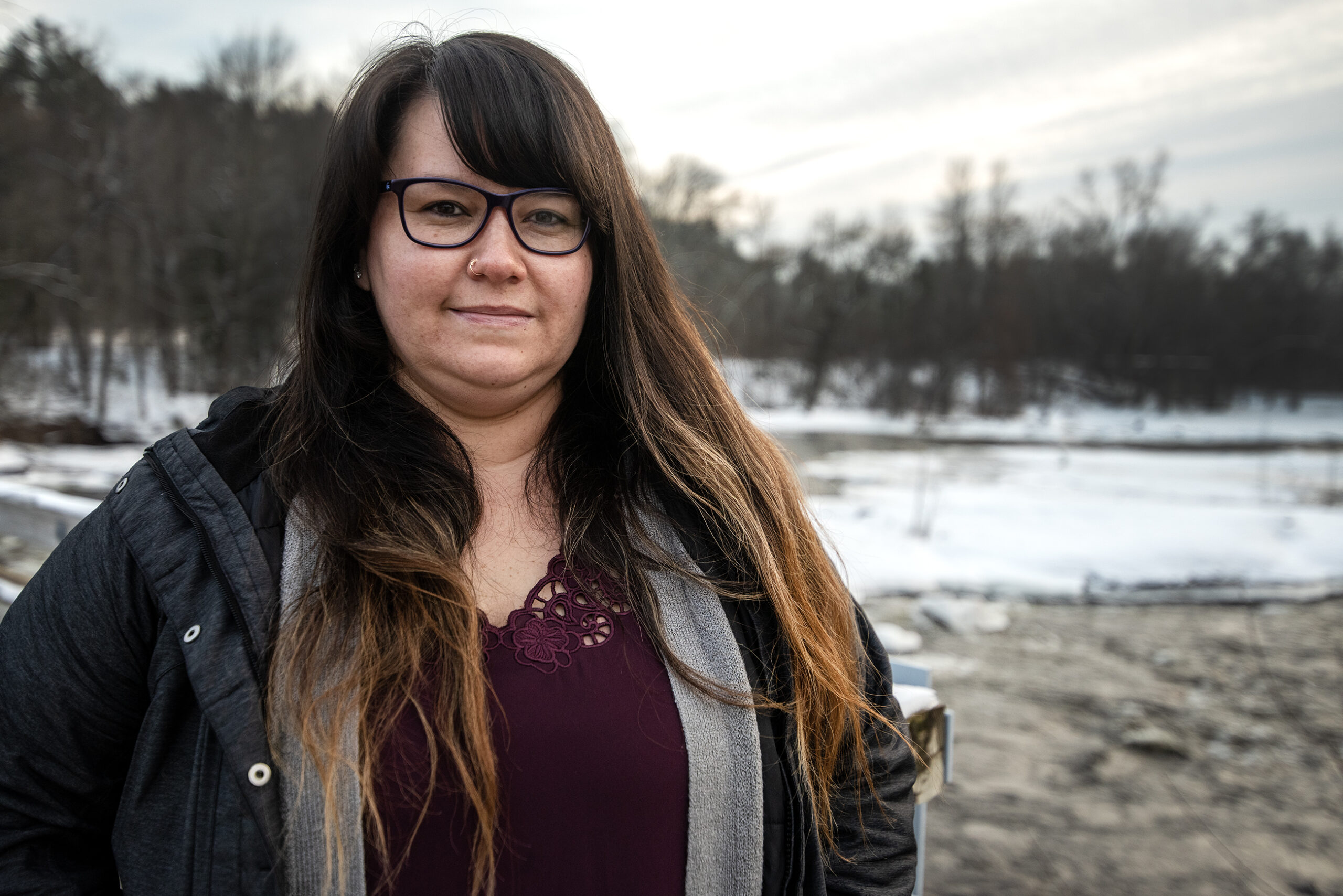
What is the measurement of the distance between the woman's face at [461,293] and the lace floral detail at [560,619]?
1.24 feet

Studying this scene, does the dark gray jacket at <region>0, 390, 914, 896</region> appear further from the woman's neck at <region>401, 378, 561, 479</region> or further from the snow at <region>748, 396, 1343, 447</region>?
the snow at <region>748, 396, 1343, 447</region>

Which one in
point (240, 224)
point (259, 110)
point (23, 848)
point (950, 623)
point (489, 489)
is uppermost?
point (259, 110)

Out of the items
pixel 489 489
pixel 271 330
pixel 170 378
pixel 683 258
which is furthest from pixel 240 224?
pixel 489 489

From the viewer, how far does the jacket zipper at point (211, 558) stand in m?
1.22

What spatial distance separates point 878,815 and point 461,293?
49.1 inches

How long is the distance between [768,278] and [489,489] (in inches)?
1711

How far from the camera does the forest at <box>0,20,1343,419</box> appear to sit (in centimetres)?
2339

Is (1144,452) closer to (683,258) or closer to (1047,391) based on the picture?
(1047,391)

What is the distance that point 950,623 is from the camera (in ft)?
22.1

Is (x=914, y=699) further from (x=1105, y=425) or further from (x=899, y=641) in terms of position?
(x=1105, y=425)

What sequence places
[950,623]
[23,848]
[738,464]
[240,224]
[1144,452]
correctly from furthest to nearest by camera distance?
[240,224] < [1144,452] < [950,623] < [738,464] < [23,848]

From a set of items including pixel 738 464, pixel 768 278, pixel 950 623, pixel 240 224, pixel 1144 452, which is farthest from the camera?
pixel 768 278

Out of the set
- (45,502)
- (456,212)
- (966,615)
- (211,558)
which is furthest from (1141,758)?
(45,502)

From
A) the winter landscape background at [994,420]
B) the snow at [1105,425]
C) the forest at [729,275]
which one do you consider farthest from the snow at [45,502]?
the snow at [1105,425]
